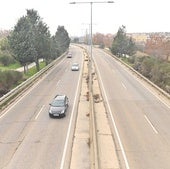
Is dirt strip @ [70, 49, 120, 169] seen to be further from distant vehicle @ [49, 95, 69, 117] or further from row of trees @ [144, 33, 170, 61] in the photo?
row of trees @ [144, 33, 170, 61]

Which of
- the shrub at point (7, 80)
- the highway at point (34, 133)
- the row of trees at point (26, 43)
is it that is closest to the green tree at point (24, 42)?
the row of trees at point (26, 43)

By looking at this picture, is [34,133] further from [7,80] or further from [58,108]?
[7,80]

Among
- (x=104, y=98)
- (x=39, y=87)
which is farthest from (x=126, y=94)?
(x=39, y=87)

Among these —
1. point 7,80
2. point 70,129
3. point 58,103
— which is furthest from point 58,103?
point 7,80

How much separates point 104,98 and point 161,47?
94928 millimetres

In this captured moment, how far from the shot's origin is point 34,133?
83.0 ft

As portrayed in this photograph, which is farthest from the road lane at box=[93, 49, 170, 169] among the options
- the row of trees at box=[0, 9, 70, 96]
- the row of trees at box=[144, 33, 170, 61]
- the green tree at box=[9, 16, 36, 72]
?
the row of trees at box=[144, 33, 170, 61]

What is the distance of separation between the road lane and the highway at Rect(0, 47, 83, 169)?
3.69 metres

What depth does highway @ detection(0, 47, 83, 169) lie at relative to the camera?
20089 mm

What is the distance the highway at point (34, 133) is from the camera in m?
20.1

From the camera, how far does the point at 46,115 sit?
3066 cm

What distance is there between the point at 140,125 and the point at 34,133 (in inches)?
319

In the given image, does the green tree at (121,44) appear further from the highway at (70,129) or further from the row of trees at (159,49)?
the highway at (70,129)

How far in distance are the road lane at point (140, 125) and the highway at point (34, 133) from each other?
3685 millimetres
